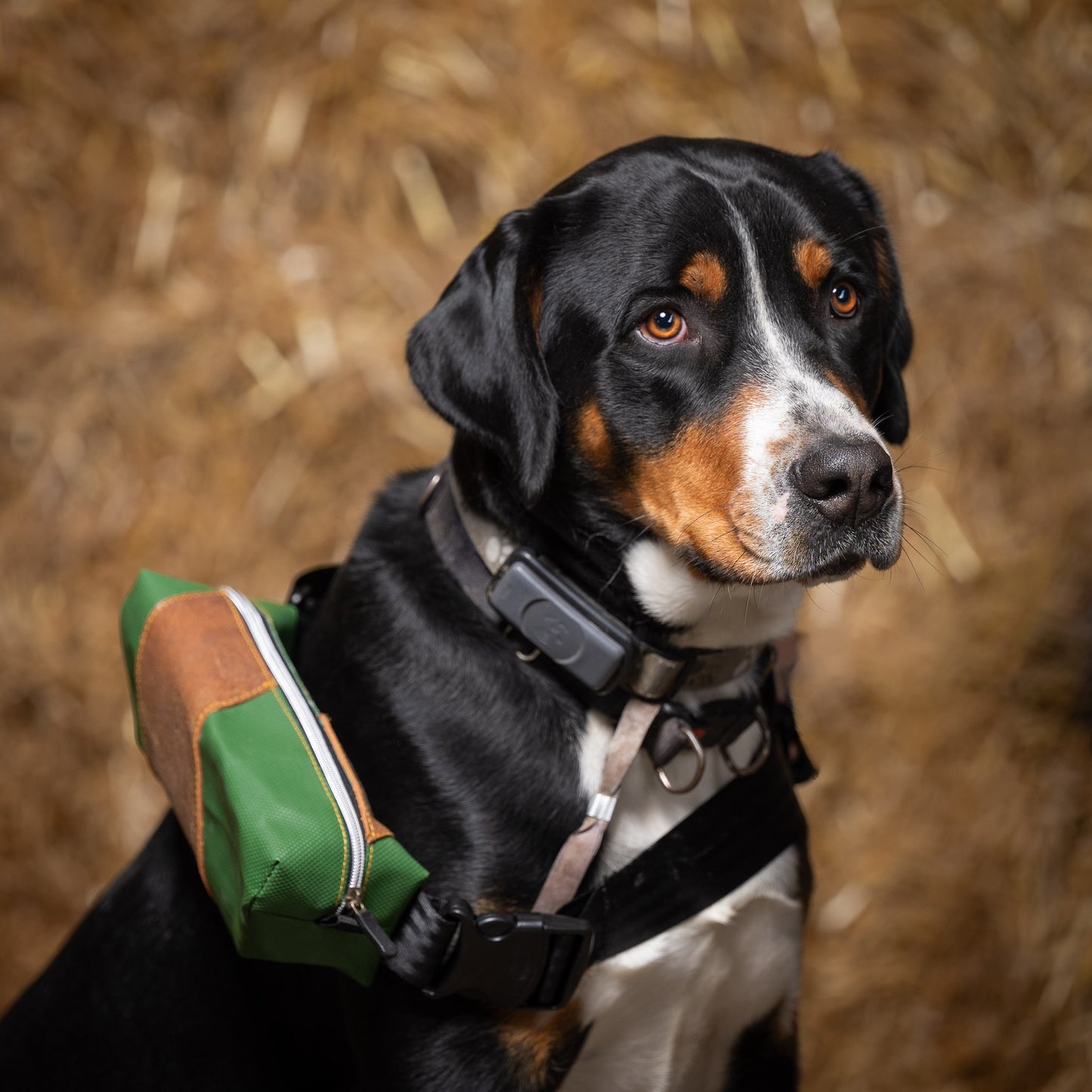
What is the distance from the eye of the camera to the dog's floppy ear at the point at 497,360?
1.86 m

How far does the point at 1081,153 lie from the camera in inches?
141

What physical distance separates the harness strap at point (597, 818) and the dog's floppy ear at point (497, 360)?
0.37 meters

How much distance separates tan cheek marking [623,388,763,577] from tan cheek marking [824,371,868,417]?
0.43ft

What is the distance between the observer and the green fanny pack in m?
1.60

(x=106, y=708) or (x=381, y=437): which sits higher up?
(x=381, y=437)

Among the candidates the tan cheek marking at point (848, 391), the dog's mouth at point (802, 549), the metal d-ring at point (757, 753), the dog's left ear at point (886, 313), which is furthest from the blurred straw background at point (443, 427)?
the dog's mouth at point (802, 549)

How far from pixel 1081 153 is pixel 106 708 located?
3.30 m

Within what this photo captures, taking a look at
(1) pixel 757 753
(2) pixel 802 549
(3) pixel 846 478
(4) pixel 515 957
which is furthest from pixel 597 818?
(3) pixel 846 478

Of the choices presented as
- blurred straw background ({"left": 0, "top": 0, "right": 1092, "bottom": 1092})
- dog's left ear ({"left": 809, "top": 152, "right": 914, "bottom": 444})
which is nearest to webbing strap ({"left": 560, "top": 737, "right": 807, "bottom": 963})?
dog's left ear ({"left": 809, "top": 152, "right": 914, "bottom": 444})

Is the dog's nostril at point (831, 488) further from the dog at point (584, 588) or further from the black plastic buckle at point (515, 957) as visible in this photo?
the black plastic buckle at point (515, 957)

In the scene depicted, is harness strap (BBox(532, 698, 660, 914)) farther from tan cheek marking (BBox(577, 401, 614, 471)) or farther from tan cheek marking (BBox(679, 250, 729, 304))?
tan cheek marking (BBox(679, 250, 729, 304))

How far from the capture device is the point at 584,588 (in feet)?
6.53

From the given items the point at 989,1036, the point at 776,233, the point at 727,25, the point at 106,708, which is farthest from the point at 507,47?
the point at 989,1036

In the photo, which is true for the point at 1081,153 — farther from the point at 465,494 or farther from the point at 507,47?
the point at 465,494
